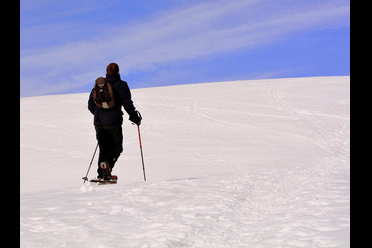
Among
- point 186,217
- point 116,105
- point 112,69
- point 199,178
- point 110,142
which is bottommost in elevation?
point 186,217

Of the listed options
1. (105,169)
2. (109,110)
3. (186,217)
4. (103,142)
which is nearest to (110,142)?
(103,142)

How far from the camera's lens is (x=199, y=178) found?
6.94 metres

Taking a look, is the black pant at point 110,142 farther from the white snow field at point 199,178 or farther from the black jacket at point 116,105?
the white snow field at point 199,178

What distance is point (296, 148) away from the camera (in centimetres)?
1207

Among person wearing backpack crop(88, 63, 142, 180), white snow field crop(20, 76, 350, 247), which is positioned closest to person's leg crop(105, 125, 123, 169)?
person wearing backpack crop(88, 63, 142, 180)

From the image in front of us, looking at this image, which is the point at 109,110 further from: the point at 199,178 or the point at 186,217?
the point at 186,217

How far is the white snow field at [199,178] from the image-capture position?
3.84m

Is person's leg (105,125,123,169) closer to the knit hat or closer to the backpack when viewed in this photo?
the backpack

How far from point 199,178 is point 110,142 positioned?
1840mm

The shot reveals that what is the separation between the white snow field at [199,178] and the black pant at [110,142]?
575 millimetres

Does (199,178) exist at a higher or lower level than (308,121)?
lower

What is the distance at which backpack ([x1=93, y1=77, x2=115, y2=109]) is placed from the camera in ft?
21.4

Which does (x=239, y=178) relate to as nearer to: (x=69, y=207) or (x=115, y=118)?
(x=115, y=118)
